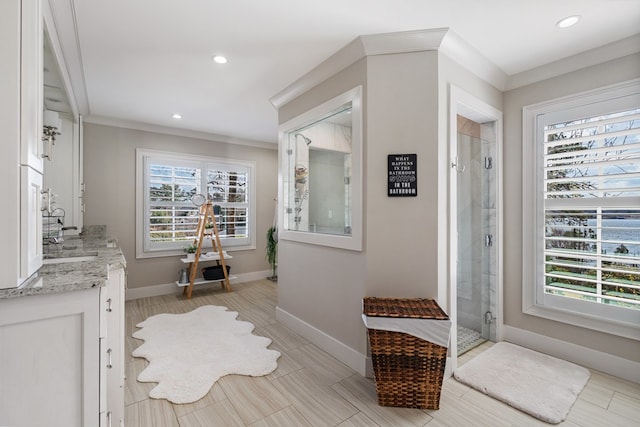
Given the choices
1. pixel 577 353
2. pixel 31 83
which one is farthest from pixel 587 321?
pixel 31 83

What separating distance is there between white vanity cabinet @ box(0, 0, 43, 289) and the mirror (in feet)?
5.97

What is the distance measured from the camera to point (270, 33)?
6.81 feet

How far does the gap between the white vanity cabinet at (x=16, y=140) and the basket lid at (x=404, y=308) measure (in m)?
1.69

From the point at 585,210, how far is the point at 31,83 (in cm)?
358

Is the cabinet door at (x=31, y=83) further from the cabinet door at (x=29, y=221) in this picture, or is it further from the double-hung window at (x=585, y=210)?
the double-hung window at (x=585, y=210)

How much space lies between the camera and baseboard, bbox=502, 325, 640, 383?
213 cm

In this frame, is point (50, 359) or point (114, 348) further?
point (114, 348)

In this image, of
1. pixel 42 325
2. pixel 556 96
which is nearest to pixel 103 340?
pixel 42 325

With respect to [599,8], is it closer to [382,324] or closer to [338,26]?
[338,26]

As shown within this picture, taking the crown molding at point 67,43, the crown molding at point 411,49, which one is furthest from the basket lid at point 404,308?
the crown molding at point 67,43

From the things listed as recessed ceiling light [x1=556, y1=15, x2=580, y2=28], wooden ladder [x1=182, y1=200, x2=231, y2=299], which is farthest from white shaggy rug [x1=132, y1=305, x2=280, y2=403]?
recessed ceiling light [x1=556, y1=15, x2=580, y2=28]

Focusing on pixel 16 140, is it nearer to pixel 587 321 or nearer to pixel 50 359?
pixel 50 359

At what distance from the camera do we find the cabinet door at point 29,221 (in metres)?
1.12

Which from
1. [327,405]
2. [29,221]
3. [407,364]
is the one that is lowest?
[327,405]
